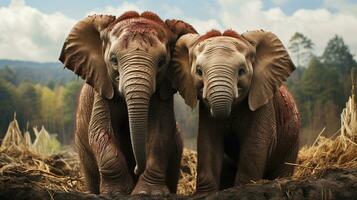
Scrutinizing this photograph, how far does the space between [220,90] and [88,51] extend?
6.15ft

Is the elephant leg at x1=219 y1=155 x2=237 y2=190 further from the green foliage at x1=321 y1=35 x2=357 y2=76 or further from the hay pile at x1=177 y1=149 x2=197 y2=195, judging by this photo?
the green foliage at x1=321 y1=35 x2=357 y2=76

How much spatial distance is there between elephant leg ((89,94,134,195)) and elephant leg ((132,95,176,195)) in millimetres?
183

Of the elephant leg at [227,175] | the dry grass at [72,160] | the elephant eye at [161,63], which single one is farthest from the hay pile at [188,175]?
the elephant eye at [161,63]

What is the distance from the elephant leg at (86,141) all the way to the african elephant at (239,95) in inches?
43.0

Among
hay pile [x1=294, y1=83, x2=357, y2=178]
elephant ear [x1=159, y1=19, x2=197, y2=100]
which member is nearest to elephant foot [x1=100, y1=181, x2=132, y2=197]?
elephant ear [x1=159, y1=19, x2=197, y2=100]

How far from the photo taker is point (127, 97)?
5.52m

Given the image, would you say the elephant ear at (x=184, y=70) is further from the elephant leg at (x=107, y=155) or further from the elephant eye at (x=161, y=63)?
the elephant leg at (x=107, y=155)

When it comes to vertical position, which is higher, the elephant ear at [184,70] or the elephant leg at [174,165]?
the elephant ear at [184,70]

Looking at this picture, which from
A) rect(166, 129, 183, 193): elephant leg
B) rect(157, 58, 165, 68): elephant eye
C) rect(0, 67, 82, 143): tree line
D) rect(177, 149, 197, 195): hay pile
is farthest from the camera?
rect(0, 67, 82, 143): tree line

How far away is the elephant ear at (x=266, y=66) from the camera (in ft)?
19.8

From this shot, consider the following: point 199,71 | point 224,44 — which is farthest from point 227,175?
point 224,44

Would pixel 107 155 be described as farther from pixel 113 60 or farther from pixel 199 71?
pixel 199 71

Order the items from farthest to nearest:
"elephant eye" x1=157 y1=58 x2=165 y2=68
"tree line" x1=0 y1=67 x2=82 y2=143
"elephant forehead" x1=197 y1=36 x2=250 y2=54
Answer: "tree line" x1=0 y1=67 x2=82 y2=143
"elephant eye" x1=157 y1=58 x2=165 y2=68
"elephant forehead" x1=197 y1=36 x2=250 y2=54

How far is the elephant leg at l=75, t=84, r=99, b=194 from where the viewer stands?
6.88m
